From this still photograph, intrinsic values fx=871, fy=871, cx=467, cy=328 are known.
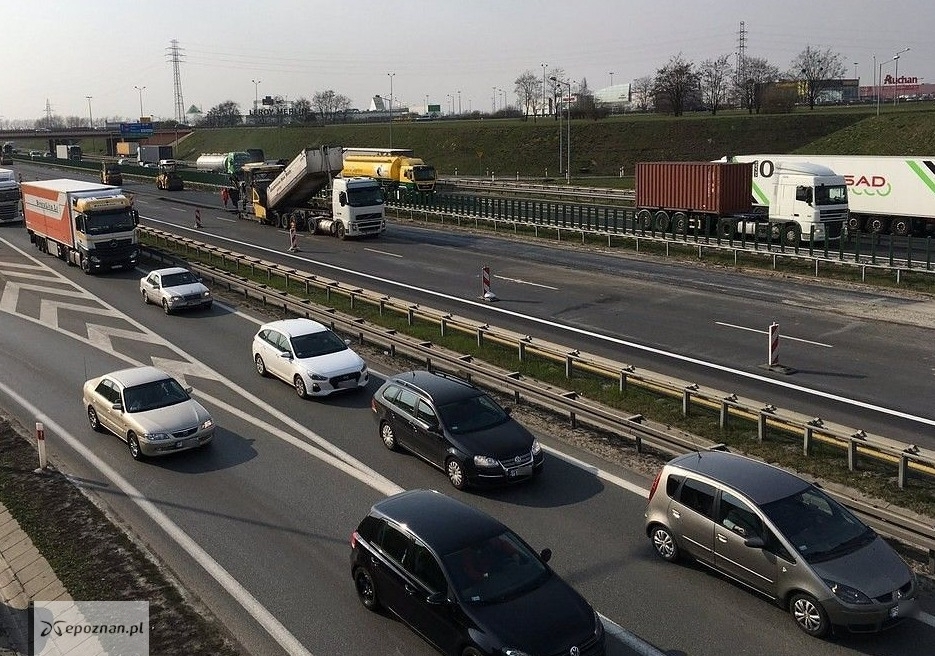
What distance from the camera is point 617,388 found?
1858 centimetres

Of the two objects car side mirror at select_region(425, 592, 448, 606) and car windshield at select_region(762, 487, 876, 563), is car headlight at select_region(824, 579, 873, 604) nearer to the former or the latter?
car windshield at select_region(762, 487, 876, 563)

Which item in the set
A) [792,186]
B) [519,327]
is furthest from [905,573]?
[792,186]

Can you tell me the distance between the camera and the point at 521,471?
45.7ft

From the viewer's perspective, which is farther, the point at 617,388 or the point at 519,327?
the point at 519,327

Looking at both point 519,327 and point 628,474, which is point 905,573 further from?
point 519,327

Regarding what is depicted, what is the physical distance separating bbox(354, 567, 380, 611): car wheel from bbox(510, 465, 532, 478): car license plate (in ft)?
12.4

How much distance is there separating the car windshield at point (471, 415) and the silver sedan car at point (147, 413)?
474 centimetres

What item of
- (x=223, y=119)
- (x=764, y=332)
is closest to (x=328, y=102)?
(x=223, y=119)

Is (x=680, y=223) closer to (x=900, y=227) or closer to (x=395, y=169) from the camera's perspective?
(x=900, y=227)

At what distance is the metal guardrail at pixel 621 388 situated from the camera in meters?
12.9

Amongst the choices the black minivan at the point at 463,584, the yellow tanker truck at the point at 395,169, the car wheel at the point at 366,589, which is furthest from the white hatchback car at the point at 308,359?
the yellow tanker truck at the point at 395,169

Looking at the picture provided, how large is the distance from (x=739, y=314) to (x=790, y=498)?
16.8 meters

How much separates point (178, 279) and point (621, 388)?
1721cm

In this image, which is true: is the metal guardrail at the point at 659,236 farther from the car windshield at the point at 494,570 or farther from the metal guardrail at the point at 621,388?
the car windshield at the point at 494,570
